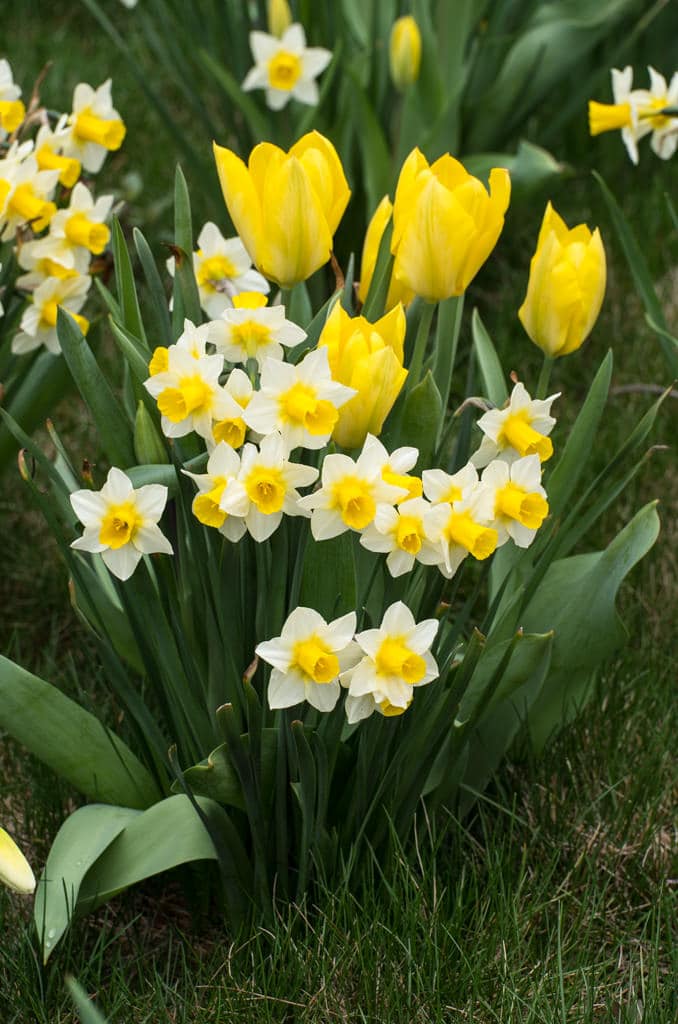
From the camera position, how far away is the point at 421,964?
1.27 m

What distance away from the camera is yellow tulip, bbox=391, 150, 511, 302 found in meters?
1.17

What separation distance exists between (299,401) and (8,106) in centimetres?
79

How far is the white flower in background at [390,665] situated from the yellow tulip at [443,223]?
33 cm

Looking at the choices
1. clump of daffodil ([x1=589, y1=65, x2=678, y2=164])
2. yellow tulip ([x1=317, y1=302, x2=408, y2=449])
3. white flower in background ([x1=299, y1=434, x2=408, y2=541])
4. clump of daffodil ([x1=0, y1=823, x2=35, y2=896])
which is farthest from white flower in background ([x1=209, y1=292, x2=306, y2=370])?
clump of daffodil ([x1=589, y1=65, x2=678, y2=164])

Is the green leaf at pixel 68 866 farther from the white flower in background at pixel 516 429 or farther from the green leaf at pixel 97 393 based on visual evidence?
the white flower in background at pixel 516 429

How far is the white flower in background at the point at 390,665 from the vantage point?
112 centimetres

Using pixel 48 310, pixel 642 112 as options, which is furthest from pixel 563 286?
pixel 48 310

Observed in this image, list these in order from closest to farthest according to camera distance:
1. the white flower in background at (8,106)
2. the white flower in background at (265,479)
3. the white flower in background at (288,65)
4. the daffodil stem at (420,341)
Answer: the white flower in background at (265,479), the daffodil stem at (420,341), the white flower in background at (8,106), the white flower in background at (288,65)

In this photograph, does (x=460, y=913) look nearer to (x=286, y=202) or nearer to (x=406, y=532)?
(x=406, y=532)

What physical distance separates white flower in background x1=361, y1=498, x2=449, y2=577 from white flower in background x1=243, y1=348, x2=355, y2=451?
9 centimetres

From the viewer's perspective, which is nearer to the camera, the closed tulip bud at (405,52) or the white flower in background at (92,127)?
the white flower in background at (92,127)

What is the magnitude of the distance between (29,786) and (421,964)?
593mm

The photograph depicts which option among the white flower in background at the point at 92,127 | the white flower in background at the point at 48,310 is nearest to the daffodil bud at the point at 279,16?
the white flower in background at the point at 92,127

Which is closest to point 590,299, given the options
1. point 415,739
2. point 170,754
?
point 415,739
